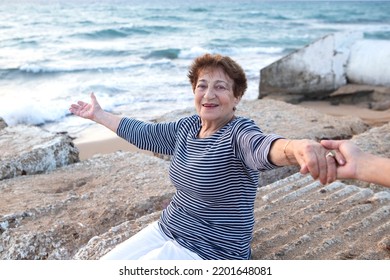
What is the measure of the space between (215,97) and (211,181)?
0.38 meters

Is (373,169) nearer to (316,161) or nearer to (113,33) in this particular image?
(316,161)

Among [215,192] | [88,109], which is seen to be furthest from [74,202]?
[215,192]

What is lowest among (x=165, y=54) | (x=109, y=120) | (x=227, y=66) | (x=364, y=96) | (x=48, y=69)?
(x=165, y=54)

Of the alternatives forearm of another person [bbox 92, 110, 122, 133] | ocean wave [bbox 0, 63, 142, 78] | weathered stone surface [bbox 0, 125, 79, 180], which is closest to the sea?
ocean wave [bbox 0, 63, 142, 78]

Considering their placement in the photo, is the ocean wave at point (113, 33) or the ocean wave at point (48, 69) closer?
the ocean wave at point (48, 69)

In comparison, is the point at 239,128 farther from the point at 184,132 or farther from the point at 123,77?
the point at 123,77

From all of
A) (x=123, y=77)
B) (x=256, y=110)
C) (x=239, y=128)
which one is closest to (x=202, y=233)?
(x=239, y=128)

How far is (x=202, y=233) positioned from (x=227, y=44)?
19593mm

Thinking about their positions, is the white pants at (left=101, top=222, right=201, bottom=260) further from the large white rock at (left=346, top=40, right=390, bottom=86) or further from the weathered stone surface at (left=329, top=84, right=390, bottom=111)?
the large white rock at (left=346, top=40, right=390, bottom=86)

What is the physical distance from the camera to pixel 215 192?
2.23 meters

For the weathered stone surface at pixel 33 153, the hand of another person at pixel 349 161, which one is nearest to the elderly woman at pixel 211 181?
the hand of another person at pixel 349 161

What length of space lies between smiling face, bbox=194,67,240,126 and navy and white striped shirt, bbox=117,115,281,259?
61 mm

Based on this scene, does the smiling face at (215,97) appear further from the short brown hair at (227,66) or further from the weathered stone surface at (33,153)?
the weathered stone surface at (33,153)

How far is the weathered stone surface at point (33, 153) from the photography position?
3809 mm
